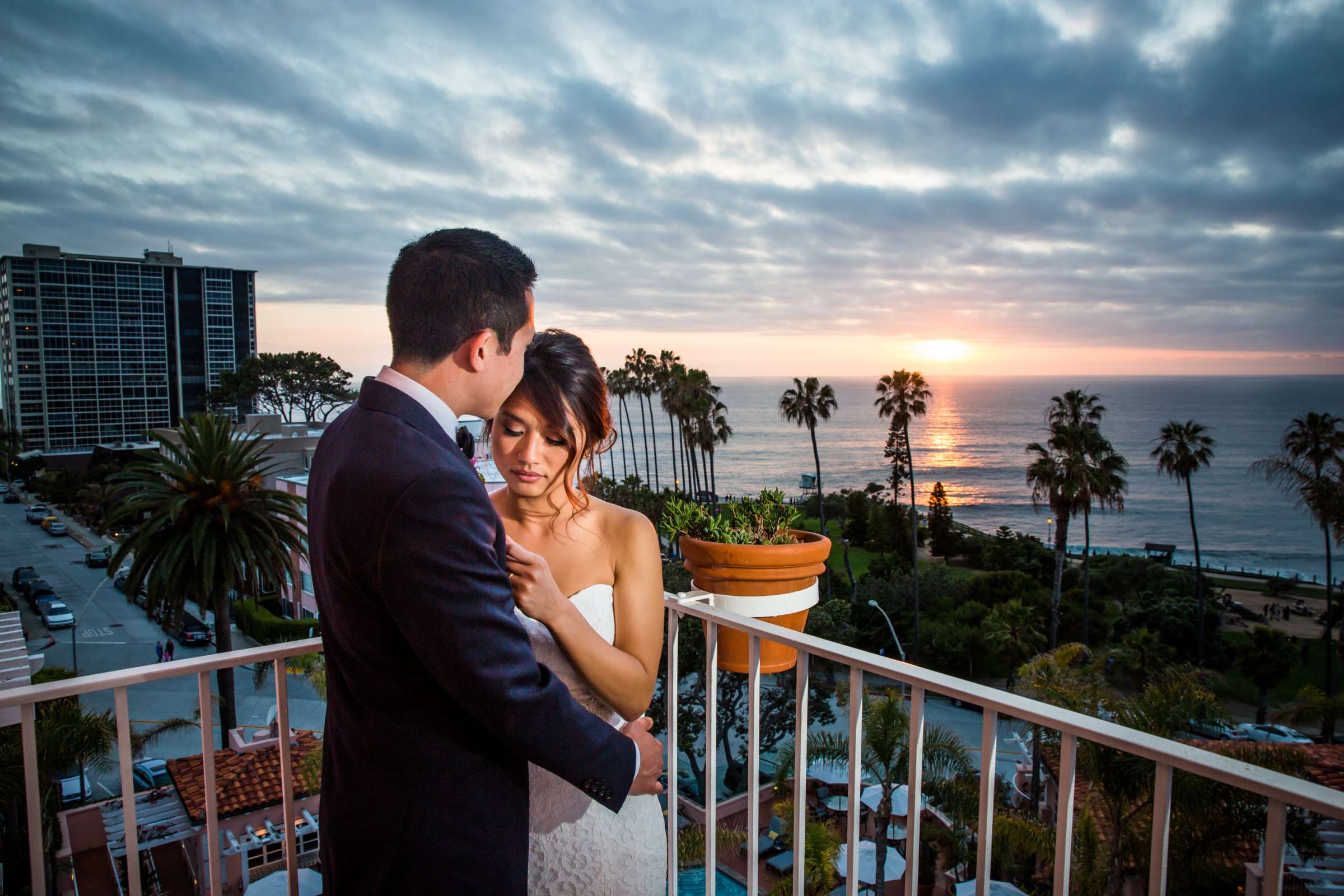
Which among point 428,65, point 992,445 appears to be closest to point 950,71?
point 428,65

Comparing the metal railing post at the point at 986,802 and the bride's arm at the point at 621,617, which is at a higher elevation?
the bride's arm at the point at 621,617

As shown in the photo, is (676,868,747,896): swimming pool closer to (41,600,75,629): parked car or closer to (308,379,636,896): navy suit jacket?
(308,379,636,896): navy suit jacket

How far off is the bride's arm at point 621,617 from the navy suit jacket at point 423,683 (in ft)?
0.48

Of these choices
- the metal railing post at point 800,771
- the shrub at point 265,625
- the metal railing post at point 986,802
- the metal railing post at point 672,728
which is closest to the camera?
the metal railing post at point 986,802

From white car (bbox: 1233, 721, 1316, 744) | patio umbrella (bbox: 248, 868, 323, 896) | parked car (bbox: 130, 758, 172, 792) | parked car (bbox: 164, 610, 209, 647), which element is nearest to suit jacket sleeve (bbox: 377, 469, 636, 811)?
patio umbrella (bbox: 248, 868, 323, 896)

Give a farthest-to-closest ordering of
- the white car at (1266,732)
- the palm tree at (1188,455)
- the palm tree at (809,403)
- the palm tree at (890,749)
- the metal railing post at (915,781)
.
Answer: the palm tree at (809,403) → the palm tree at (1188,455) → the white car at (1266,732) → the palm tree at (890,749) → the metal railing post at (915,781)

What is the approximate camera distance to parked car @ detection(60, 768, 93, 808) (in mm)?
15578

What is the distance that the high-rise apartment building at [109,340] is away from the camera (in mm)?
34625

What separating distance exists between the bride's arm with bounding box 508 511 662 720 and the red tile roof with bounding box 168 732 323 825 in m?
8.30

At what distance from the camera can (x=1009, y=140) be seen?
4772 centimetres

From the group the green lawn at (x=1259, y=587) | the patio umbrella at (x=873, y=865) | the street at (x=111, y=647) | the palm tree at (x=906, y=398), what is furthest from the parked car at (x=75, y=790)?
the green lawn at (x=1259, y=587)

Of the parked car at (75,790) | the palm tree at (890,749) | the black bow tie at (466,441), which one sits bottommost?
the parked car at (75,790)

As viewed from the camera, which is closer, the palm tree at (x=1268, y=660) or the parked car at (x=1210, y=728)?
the parked car at (x=1210, y=728)

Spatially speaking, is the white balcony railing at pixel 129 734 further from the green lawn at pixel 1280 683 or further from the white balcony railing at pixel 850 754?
the green lawn at pixel 1280 683
